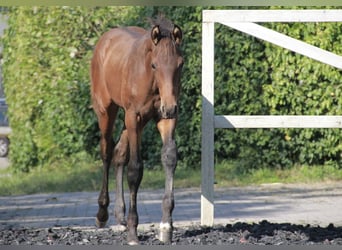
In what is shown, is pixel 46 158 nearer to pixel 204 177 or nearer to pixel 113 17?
pixel 113 17

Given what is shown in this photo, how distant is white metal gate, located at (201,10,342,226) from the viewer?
797 centimetres

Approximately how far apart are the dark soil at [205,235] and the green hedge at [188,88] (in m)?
4.54

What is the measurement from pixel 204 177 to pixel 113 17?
5.71 metres

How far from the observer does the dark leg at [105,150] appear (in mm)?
8477

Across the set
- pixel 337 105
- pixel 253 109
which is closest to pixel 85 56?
pixel 253 109

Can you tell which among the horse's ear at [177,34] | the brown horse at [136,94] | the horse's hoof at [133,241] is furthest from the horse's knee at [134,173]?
the horse's ear at [177,34]

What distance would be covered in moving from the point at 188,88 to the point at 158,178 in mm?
1325

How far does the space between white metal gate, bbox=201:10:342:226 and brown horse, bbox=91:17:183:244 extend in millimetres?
709

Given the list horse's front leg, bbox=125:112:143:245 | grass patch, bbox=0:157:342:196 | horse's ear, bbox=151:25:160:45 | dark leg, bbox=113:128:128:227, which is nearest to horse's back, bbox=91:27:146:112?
dark leg, bbox=113:128:128:227

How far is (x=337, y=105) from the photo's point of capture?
1236cm

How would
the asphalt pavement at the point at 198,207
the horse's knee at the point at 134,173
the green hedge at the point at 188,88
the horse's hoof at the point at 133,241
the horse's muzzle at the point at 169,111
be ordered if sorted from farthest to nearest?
the green hedge at the point at 188,88
the asphalt pavement at the point at 198,207
the horse's knee at the point at 134,173
the horse's hoof at the point at 133,241
the horse's muzzle at the point at 169,111

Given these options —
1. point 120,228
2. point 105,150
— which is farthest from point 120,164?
point 120,228

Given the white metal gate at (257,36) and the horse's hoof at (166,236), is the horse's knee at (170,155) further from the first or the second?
the white metal gate at (257,36)

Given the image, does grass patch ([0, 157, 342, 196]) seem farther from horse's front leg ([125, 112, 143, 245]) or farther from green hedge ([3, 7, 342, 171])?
horse's front leg ([125, 112, 143, 245])
